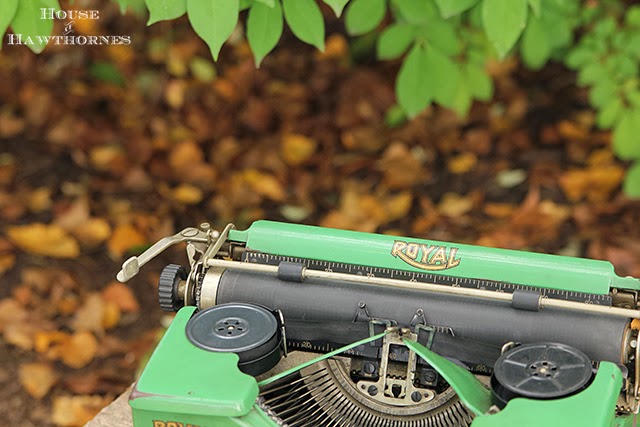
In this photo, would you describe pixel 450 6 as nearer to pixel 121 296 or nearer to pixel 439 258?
pixel 439 258

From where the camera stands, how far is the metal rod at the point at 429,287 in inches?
84.0

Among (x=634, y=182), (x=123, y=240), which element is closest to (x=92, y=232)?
(x=123, y=240)

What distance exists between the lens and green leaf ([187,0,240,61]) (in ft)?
6.56

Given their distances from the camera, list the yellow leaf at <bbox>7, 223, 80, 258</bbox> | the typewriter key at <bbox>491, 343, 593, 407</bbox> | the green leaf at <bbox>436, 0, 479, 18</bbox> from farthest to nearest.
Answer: the yellow leaf at <bbox>7, 223, 80, 258</bbox>, the green leaf at <bbox>436, 0, 479, 18</bbox>, the typewriter key at <bbox>491, 343, 593, 407</bbox>

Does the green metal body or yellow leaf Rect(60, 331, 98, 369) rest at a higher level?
the green metal body

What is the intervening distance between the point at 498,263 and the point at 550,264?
122 mm

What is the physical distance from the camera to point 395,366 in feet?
7.27

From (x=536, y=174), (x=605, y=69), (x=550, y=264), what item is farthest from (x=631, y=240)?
(x=550, y=264)

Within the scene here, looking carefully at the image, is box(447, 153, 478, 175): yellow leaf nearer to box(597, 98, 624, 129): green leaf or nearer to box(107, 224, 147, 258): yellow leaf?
box(597, 98, 624, 129): green leaf

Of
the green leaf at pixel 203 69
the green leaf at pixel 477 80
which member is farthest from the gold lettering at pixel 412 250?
the green leaf at pixel 203 69

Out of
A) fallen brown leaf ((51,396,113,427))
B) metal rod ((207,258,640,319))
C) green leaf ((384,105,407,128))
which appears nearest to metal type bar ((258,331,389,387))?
metal rod ((207,258,640,319))

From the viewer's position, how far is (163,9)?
6.81 ft

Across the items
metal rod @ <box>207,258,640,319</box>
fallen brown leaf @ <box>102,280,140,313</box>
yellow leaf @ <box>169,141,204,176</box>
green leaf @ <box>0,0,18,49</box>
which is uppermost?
green leaf @ <box>0,0,18,49</box>

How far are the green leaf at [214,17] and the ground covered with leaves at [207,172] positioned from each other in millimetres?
1821
